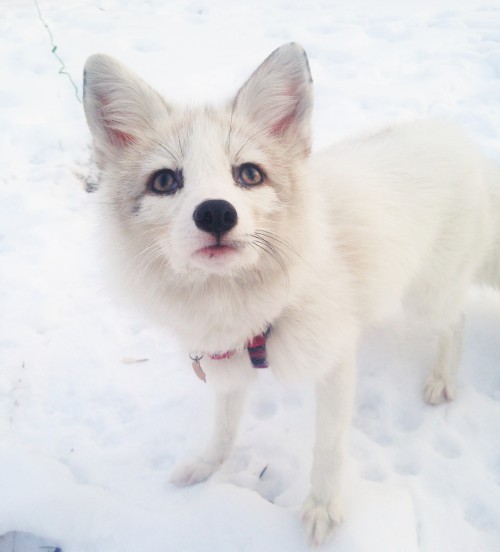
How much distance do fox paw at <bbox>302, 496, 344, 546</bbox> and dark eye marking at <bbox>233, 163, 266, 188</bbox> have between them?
1404mm

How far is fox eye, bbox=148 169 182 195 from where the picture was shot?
1.61 metres

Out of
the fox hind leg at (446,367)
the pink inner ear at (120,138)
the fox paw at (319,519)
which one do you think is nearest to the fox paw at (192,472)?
the fox paw at (319,519)

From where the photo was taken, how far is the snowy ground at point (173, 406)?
78.6 inches

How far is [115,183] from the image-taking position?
1.79 meters

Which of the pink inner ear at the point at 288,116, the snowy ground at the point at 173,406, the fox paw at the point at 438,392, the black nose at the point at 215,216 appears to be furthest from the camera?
the fox paw at the point at 438,392

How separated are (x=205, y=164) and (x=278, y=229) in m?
0.34

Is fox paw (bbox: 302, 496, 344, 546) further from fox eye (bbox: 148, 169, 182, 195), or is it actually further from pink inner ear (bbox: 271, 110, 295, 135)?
pink inner ear (bbox: 271, 110, 295, 135)

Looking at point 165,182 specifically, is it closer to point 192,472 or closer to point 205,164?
point 205,164

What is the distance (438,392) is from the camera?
263 cm

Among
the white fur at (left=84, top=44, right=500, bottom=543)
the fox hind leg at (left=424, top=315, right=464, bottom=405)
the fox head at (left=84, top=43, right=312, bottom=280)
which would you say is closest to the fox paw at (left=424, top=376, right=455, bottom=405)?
the fox hind leg at (left=424, top=315, right=464, bottom=405)

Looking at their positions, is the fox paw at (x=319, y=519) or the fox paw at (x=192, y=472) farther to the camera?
the fox paw at (x=192, y=472)

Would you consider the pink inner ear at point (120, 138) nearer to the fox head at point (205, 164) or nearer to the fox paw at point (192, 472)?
the fox head at point (205, 164)

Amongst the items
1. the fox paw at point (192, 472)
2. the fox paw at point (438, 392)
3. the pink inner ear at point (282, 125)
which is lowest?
the fox paw at point (192, 472)

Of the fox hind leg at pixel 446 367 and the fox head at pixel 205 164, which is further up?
the fox head at pixel 205 164
